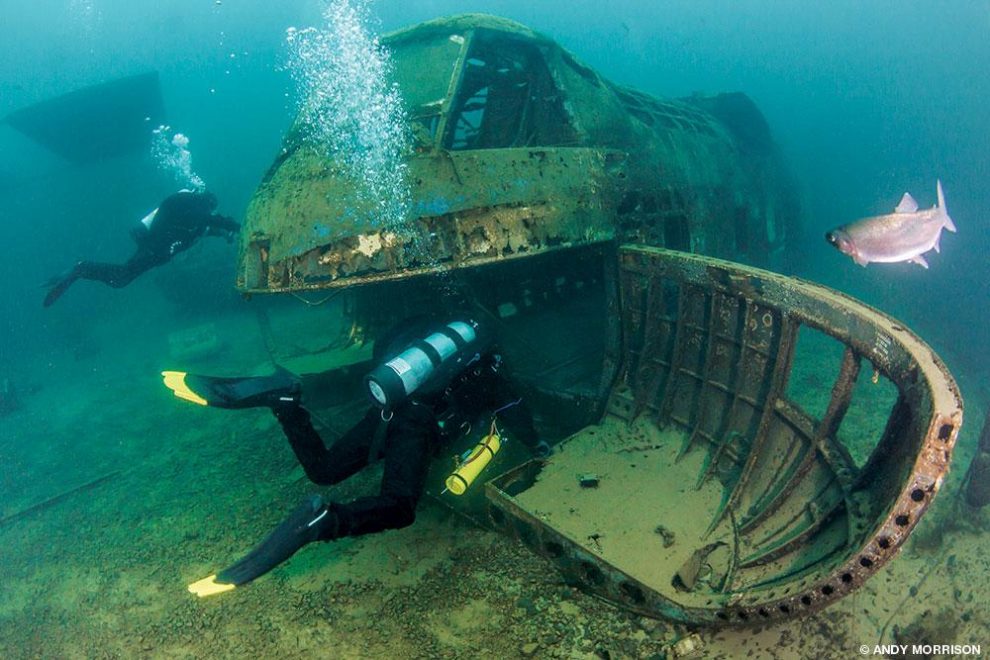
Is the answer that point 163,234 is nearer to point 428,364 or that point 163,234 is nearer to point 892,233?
point 428,364

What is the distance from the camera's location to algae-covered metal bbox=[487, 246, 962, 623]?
243 centimetres

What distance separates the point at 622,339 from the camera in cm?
490

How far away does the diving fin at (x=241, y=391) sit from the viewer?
349 centimetres

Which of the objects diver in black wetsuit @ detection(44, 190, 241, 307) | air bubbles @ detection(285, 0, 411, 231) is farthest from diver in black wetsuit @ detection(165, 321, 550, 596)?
diver in black wetsuit @ detection(44, 190, 241, 307)

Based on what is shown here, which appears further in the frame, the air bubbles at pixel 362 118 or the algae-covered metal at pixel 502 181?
the air bubbles at pixel 362 118

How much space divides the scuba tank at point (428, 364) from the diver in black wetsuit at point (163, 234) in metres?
5.88

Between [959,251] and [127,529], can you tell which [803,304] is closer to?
[127,529]

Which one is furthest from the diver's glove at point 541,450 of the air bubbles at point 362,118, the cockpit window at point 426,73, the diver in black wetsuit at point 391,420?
the cockpit window at point 426,73

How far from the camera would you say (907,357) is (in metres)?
2.56

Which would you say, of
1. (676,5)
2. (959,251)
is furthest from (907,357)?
(676,5)

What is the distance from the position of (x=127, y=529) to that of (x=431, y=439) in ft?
12.6

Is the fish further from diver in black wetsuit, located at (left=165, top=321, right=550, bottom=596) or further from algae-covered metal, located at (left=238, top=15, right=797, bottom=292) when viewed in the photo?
diver in black wetsuit, located at (left=165, top=321, right=550, bottom=596)

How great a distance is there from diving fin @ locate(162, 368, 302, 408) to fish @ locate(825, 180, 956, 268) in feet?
11.8

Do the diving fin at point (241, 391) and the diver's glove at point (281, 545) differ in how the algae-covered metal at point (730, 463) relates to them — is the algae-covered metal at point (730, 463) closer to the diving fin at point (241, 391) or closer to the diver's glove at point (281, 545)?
the diver's glove at point (281, 545)
